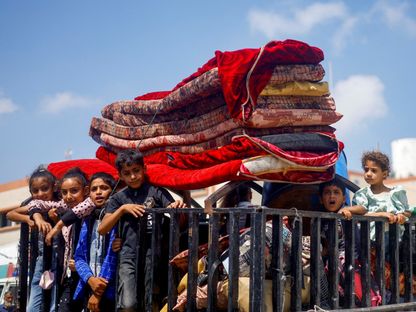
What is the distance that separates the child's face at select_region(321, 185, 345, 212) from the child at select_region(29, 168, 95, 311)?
4.94 feet

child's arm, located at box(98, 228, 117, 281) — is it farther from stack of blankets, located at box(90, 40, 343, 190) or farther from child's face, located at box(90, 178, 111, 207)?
stack of blankets, located at box(90, 40, 343, 190)

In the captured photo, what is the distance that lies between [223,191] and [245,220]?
387 mm

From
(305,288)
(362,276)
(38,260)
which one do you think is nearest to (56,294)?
(38,260)

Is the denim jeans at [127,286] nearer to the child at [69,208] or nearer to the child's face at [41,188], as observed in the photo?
the child at [69,208]

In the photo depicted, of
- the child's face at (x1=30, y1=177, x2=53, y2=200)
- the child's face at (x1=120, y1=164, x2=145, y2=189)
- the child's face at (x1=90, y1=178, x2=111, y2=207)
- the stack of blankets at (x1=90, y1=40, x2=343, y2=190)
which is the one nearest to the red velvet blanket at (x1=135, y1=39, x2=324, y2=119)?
the stack of blankets at (x1=90, y1=40, x2=343, y2=190)

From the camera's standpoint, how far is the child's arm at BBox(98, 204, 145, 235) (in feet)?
11.3

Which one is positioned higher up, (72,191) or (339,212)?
(72,191)

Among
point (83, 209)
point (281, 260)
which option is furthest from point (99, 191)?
point (281, 260)

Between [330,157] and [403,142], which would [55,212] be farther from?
[403,142]

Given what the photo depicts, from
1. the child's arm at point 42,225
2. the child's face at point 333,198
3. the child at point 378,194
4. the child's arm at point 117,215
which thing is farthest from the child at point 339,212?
the child's arm at point 42,225

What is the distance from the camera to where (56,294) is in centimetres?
399

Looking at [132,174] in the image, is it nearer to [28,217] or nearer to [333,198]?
[28,217]

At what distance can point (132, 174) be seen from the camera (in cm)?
380

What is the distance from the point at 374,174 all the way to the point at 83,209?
6.60 ft
